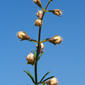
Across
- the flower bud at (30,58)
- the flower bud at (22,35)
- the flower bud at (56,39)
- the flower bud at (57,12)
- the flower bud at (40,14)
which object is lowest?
the flower bud at (30,58)

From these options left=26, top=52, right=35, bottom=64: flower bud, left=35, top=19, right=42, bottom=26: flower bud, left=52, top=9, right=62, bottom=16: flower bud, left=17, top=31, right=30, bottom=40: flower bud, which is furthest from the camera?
left=52, top=9, right=62, bottom=16: flower bud

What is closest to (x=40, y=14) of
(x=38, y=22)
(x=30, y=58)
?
(x=38, y=22)

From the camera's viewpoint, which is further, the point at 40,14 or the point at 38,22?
the point at 40,14

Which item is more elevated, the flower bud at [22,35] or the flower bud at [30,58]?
the flower bud at [22,35]

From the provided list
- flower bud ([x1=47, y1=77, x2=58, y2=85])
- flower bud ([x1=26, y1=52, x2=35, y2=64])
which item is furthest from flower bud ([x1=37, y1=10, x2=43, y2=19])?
flower bud ([x1=47, y1=77, x2=58, y2=85])

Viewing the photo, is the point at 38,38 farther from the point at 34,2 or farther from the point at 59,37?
the point at 34,2

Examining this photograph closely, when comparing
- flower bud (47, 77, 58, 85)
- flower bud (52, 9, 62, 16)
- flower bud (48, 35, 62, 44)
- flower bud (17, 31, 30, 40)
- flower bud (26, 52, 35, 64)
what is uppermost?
flower bud (52, 9, 62, 16)

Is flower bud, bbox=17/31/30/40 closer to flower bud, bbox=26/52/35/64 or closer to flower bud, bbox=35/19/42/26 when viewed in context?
flower bud, bbox=26/52/35/64

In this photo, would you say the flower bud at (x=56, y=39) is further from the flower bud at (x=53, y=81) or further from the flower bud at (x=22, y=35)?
the flower bud at (x=53, y=81)

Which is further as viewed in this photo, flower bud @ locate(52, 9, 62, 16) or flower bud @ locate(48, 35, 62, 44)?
flower bud @ locate(52, 9, 62, 16)

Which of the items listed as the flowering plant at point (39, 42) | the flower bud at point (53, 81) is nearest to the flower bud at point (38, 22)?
the flowering plant at point (39, 42)

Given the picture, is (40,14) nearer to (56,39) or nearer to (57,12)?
(57,12)

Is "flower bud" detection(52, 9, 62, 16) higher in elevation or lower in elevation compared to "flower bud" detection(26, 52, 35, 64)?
higher
